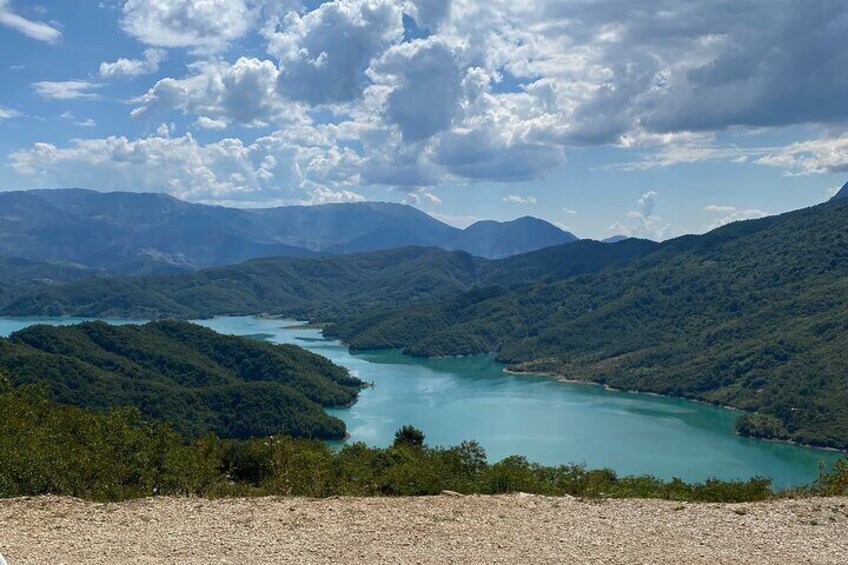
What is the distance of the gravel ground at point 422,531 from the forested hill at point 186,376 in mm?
70196

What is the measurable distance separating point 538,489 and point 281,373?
338 ft

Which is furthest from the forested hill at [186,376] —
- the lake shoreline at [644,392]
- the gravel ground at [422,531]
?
the gravel ground at [422,531]

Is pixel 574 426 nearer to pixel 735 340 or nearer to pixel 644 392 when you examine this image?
pixel 644 392

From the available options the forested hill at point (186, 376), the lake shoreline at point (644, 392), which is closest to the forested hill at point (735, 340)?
the lake shoreline at point (644, 392)

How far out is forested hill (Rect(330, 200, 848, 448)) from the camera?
111 m

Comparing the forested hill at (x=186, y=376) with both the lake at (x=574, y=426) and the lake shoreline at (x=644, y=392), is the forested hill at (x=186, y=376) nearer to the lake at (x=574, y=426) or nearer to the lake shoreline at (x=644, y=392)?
the lake at (x=574, y=426)

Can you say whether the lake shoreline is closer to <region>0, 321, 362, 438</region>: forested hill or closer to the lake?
the lake

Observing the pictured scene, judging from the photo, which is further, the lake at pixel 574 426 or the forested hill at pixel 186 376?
the forested hill at pixel 186 376

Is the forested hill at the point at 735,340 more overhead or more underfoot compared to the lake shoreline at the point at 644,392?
more overhead

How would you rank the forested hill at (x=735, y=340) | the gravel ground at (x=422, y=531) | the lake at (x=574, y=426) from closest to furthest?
the gravel ground at (x=422, y=531)
the lake at (x=574, y=426)
the forested hill at (x=735, y=340)

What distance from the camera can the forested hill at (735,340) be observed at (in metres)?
111

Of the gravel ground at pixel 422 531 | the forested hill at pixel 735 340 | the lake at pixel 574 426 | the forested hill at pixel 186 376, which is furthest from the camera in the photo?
the forested hill at pixel 735 340

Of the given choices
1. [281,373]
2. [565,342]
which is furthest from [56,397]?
[565,342]

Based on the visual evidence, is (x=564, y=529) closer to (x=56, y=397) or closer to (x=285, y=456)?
(x=285, y=456)
